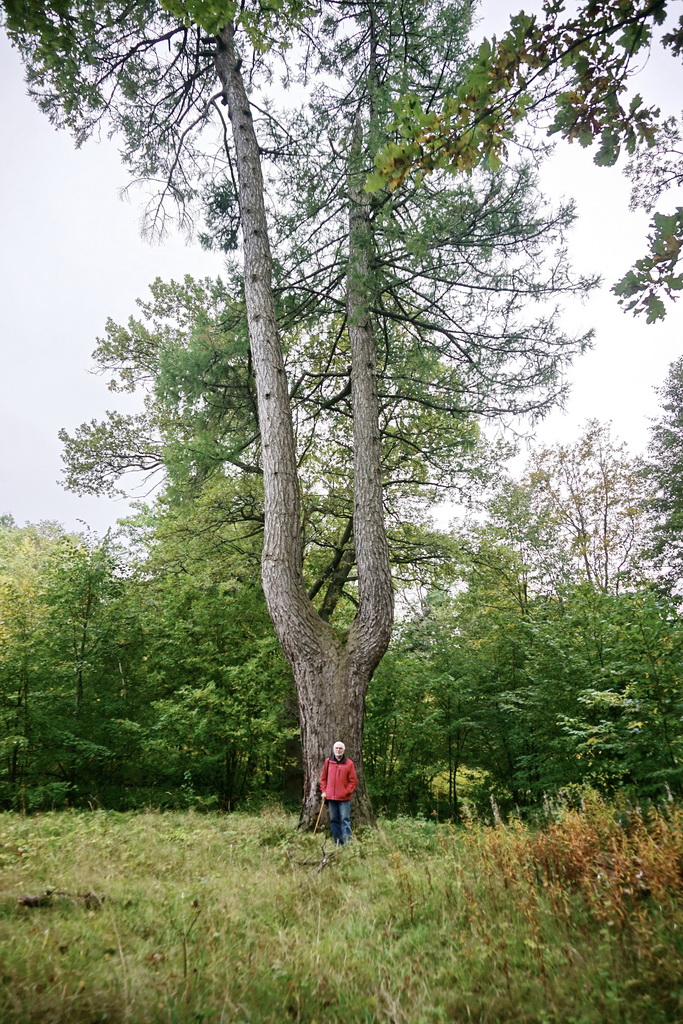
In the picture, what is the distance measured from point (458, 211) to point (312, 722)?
20.7 feet

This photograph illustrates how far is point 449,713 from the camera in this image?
12.3 meters

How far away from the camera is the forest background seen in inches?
316

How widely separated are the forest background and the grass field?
3564mm

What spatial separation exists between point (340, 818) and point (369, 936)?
2.42 m

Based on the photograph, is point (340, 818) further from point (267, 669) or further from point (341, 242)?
point (341, 242)

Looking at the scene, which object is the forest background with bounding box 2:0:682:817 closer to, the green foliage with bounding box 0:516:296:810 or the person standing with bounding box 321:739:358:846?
the green foliage with bounding box 0:516:296:810

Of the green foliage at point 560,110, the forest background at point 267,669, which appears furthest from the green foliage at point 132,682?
the green foliage at point 560,110

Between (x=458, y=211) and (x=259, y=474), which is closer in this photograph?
(x=458, y=211)

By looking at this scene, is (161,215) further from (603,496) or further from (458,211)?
(603,496)

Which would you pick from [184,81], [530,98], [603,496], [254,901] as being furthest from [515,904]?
[603,496]

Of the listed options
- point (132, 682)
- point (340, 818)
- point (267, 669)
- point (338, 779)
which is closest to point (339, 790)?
point (338, 779)

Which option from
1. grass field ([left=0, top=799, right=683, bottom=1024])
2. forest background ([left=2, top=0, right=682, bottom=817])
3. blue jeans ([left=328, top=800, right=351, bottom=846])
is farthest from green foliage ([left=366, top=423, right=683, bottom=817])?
grass field ([left=0, top=799, right=683, bottom=1024])

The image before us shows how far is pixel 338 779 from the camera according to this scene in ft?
16.9

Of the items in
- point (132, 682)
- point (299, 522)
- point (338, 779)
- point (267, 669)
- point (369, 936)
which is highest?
point (299, 522)
